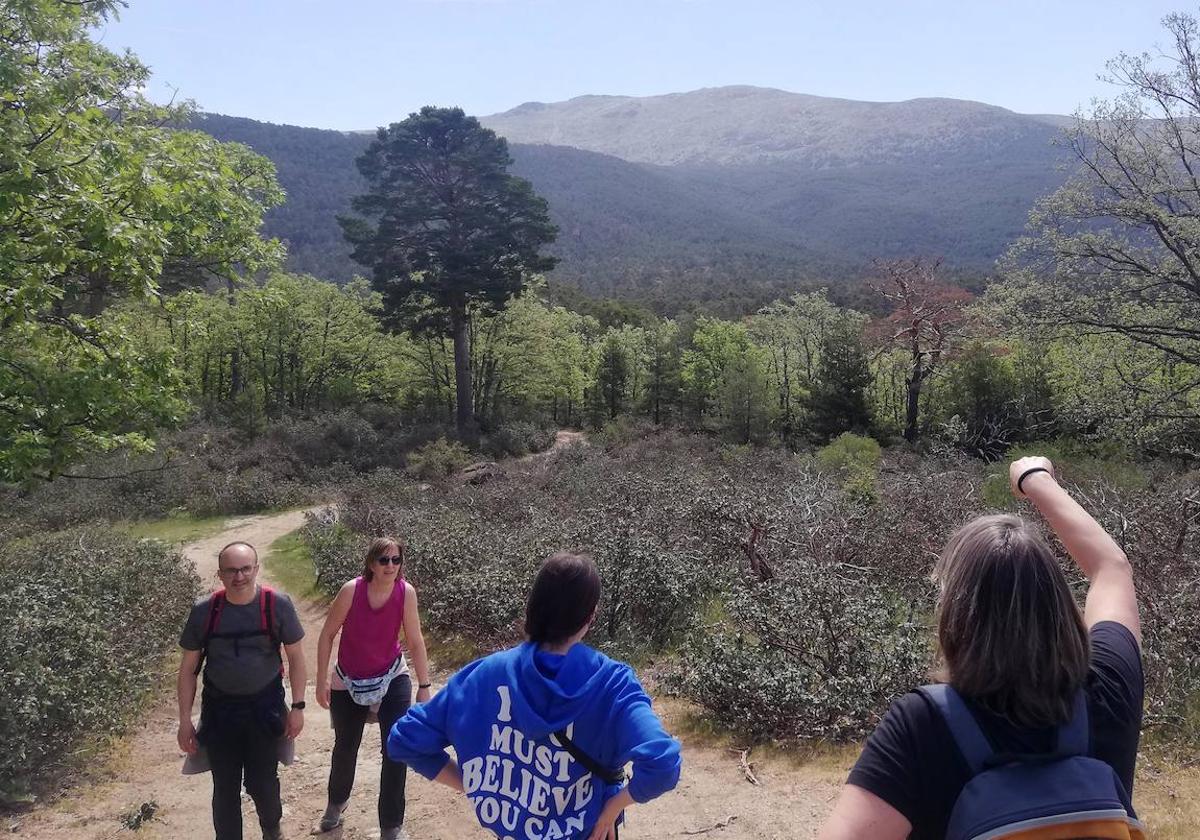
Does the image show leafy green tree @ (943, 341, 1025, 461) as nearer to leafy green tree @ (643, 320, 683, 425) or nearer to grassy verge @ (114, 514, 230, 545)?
leafy green tree @ (643, 320, 683, 425)

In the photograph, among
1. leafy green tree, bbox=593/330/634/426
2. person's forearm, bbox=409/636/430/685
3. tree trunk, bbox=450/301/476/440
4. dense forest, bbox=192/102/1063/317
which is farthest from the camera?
dense forest, bbox=192/102/1063/317

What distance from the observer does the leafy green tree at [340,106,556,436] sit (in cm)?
2459

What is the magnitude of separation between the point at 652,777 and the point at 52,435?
7.32 m

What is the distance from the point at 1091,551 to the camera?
179cm

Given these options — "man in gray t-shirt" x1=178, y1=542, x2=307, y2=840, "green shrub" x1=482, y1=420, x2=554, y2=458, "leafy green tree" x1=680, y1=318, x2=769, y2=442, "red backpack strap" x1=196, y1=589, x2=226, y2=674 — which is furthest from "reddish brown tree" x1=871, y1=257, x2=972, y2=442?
"red backpack strap" x1=196, y1=589, x2=226, y2=674

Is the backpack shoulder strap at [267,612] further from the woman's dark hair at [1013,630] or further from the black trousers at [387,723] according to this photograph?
the woman's dark hair at [1013,630]

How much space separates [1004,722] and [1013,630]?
0.15 meters

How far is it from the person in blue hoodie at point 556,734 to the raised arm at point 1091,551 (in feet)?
3.33

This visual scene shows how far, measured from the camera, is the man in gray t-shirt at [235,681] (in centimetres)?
369

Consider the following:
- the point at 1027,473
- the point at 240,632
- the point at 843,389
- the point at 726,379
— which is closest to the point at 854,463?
the point at 843,389

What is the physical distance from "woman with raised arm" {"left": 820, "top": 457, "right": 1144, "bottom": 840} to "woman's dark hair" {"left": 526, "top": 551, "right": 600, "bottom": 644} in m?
0.85

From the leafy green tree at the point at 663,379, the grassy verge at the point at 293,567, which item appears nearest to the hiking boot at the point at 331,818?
the grassy verge at the point at 293,567

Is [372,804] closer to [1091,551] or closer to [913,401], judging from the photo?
[1091,551]

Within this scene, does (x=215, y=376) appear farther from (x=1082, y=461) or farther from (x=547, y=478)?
(x=1082, y=461)
